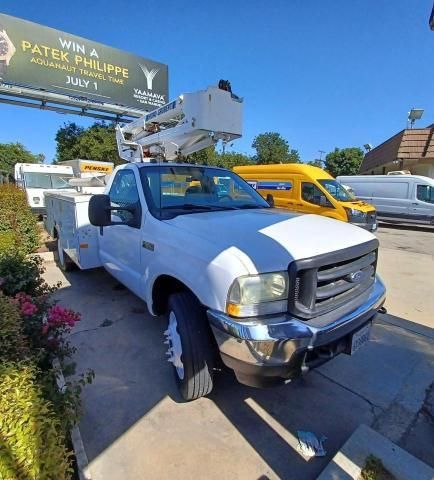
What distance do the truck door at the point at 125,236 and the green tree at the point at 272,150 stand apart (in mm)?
41142

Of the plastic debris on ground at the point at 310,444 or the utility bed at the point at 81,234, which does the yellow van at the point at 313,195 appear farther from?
the plastic debris on ground at the point at 310,444

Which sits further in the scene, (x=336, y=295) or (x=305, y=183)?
(x=305, y=183)

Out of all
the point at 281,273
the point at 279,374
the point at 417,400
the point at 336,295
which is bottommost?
the point at 417,400

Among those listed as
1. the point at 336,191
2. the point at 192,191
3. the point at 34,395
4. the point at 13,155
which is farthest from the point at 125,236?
the point at 13,155

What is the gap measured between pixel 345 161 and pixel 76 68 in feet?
147

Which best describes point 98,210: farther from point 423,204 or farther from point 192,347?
point 423,204

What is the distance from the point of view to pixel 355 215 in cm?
967

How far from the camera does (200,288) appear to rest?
7.09 ft

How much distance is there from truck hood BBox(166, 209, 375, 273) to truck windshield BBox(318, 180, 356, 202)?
312 inches

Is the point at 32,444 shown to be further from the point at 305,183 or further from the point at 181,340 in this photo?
the point at 305,183

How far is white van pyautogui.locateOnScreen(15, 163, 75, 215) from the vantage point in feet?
43.8

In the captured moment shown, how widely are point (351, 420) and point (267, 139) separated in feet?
157

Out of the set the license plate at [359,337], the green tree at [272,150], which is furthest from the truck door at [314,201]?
the green tree at [272,150]

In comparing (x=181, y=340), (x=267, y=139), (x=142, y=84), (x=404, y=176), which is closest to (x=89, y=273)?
(x=181, y=340)
